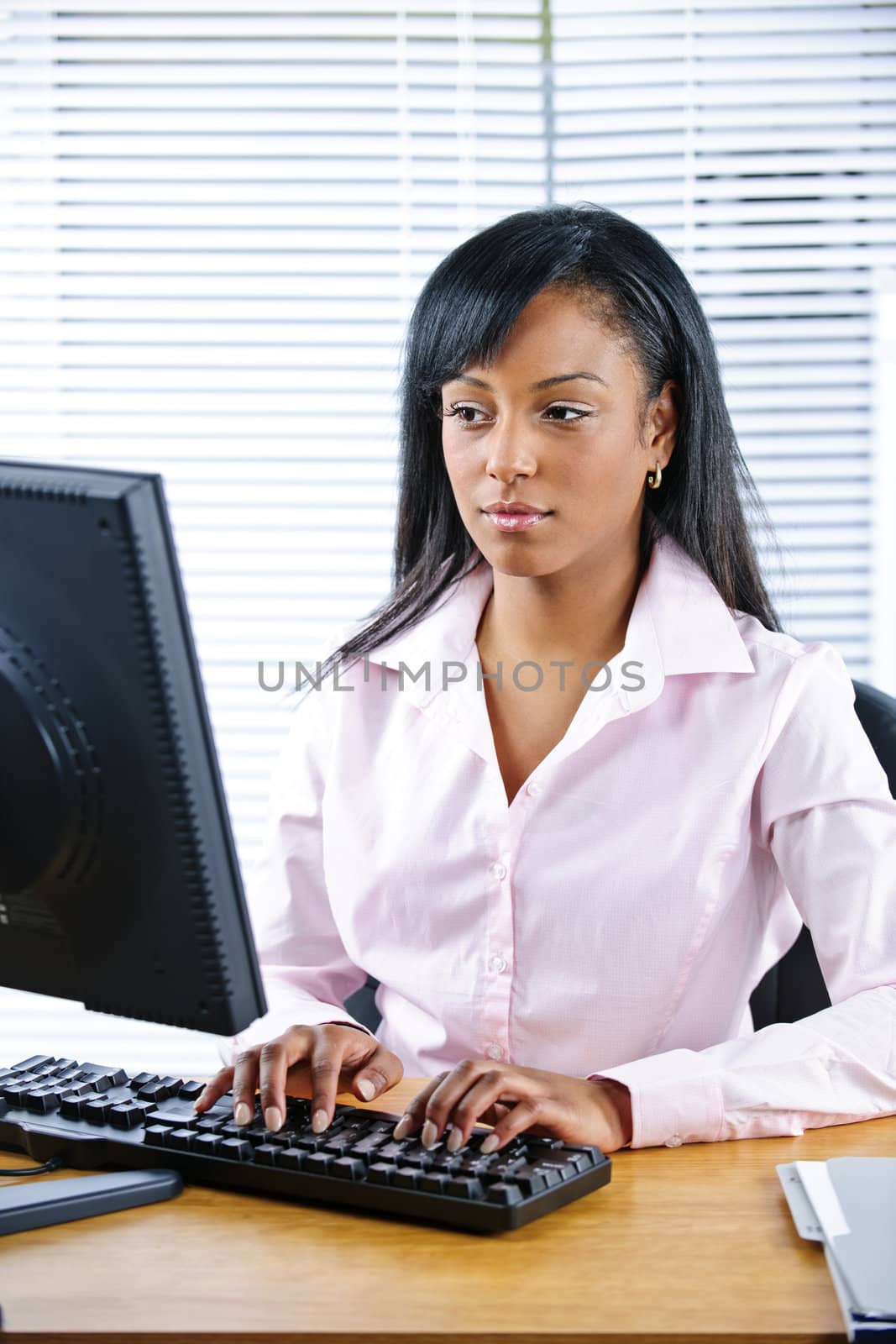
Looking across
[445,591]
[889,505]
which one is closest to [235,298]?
[445,591]

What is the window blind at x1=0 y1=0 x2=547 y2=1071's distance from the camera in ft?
8.19

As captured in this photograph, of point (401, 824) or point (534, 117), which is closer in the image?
point (401, 824)

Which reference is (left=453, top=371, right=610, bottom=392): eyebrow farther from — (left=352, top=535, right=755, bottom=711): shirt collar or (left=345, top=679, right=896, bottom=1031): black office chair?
(left=345, top=679, right=896, bottom=1031): black office chair

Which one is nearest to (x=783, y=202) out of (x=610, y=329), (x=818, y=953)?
(x=610, y=329)

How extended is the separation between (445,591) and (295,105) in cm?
128

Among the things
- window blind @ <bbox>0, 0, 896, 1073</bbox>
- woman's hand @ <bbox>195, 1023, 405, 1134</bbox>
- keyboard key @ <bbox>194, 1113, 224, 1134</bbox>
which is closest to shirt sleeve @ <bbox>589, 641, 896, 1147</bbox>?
woman's hand @ <bbox>195, 1023, 405, 1134</bbox>

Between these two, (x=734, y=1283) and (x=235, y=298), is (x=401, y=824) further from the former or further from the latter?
(x=235, y=298)

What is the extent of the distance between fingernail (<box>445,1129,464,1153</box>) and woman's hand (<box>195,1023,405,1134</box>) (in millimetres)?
105

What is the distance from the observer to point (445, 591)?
5.66ft

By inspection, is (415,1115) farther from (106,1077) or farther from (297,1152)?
(106,1077)

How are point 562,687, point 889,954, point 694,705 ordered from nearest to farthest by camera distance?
1. point 889,954
2. point 694,705
3. point 562,687

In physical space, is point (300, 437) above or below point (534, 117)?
below

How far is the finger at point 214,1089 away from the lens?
1.06m

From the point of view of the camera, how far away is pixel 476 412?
1.50m
